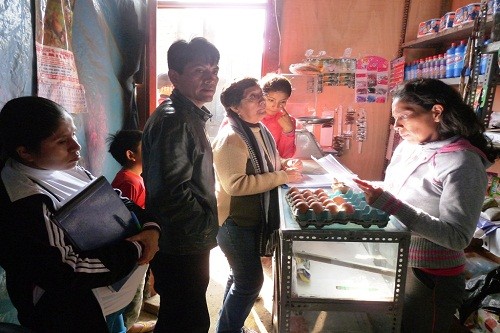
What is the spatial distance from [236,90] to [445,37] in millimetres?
2458

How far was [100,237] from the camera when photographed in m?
1.04

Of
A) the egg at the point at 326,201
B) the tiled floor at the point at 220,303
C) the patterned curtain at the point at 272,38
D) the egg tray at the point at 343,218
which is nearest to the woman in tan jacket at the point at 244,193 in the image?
the egg at the point at 326,201

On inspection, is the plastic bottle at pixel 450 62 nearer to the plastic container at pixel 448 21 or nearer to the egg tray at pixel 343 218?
the plastic container at pixel 448 21

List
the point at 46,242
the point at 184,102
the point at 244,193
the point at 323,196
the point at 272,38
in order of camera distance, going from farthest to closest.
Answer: the point at 272,38
the point at 244,193
the point at 323,196
the point at 184,102
the point at 46,242

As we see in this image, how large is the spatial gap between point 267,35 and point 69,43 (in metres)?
2.36

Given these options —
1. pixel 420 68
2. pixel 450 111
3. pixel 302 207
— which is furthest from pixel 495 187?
pixel 302 207

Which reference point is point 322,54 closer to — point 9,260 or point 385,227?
point 385,227

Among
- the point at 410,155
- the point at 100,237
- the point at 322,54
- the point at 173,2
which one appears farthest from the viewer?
the point at 322,54

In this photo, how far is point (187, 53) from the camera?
4.73ft

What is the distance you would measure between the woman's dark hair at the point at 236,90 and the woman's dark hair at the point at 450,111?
0.79m

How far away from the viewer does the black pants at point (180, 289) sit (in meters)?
1.48

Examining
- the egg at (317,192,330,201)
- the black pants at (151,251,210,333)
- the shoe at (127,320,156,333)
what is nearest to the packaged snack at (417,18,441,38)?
the egg at (317,192,330,201)

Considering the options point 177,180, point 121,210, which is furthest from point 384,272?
point 121,210

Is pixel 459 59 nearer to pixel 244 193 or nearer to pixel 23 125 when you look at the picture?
pixel 244 193
